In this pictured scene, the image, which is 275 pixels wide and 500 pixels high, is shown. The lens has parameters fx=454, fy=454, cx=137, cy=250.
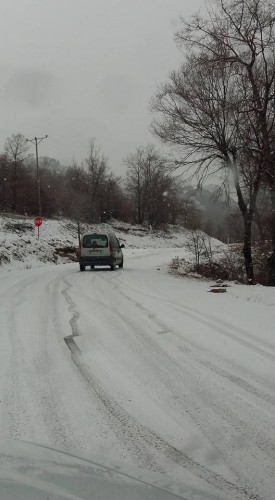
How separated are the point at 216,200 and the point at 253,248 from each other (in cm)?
317

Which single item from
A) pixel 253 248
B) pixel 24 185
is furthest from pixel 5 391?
pixel 24 185

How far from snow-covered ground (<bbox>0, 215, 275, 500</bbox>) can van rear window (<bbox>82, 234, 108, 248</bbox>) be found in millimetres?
12099

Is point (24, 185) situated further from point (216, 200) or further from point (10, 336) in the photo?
point (10, 336)

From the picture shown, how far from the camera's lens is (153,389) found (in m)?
4.72

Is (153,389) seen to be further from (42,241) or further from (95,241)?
(42,241)

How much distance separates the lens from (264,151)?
16.1 meters

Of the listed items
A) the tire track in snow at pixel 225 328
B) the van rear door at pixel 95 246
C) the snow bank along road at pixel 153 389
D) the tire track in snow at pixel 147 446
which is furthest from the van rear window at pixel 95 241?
the tire track in snow at pixel 147 446

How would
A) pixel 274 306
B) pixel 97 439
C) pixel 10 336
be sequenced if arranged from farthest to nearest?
pixel 274 306 < pixel 10 336 < pixel 97 439

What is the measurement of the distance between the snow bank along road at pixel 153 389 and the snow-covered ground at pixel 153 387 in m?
0.01

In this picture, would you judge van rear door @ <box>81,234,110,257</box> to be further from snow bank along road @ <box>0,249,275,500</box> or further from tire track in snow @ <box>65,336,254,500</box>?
tire track in snow @ <box>65,336,254,500</box>

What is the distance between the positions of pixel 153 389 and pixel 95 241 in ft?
57.7

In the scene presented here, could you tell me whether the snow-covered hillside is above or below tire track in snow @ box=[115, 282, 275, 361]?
above

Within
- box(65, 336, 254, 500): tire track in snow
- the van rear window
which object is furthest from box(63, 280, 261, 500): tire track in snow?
the van rear window

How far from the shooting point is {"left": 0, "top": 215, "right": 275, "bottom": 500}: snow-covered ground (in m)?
3.27
